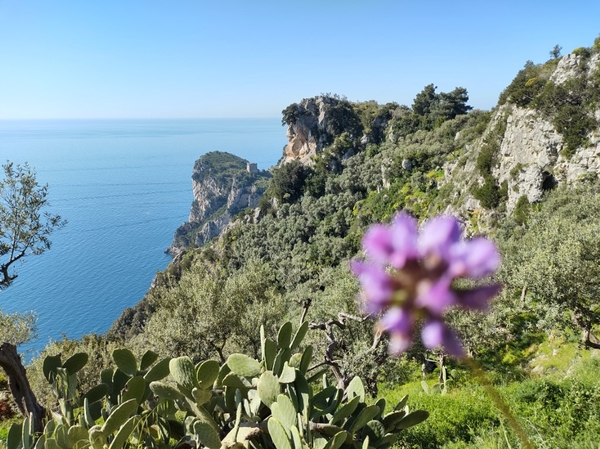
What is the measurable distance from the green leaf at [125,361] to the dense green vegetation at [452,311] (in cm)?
68

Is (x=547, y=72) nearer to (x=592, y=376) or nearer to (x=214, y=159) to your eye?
(x=592, y=376)

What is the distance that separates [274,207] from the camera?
6638 cm

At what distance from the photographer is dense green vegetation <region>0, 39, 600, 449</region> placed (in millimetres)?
5836

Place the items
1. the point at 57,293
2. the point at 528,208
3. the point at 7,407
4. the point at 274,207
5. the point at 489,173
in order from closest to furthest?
the point at 7,407
the point at 528,208
the point at 489,173
the point at 274,207
the point at 57,293

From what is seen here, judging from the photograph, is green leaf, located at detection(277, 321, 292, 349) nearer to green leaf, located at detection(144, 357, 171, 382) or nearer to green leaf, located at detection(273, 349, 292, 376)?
green leaf, located at detection(273, 349, 292, 376)

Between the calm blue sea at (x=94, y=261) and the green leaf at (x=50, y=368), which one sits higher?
the green leaf at (x=50, y=368)

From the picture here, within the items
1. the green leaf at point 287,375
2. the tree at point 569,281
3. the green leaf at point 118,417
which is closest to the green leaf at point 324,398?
the green leaf at point 287,375

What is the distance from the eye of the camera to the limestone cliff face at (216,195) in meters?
110

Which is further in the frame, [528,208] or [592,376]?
[528,208]

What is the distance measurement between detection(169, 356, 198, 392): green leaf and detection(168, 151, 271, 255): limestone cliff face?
103 metres

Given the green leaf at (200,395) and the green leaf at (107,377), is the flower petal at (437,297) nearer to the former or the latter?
the green leaf at (200,395)

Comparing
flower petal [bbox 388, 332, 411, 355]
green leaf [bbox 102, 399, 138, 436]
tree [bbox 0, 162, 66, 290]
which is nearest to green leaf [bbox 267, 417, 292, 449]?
green leaf [bbox 102, 399, 138, 436]

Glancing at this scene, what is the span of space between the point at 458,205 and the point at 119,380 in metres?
35.9

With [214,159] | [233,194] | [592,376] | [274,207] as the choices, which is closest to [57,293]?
[233,194]
